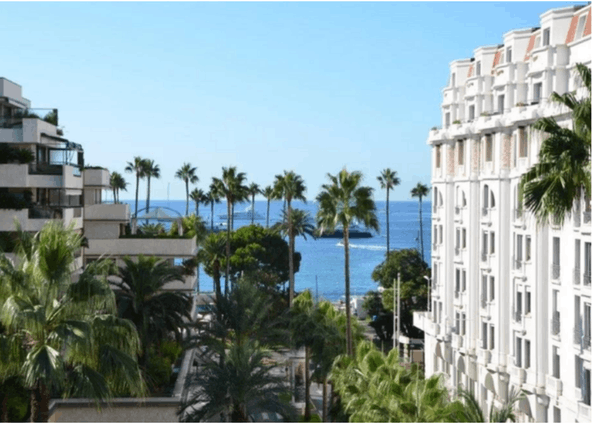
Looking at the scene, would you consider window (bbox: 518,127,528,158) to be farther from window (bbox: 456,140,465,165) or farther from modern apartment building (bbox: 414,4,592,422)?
window (bbox: 456,140,465,165)

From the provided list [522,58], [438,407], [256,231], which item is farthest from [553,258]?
[256,231]

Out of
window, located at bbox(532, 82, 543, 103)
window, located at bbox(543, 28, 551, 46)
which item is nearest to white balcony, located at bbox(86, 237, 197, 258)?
window, located at bbox(532, 82, 543, 103)

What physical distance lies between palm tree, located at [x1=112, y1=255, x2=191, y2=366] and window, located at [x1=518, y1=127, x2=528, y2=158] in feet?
52.2

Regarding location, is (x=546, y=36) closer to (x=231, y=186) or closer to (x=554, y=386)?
(x=554, y=386)

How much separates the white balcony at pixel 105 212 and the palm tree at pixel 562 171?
135 feet

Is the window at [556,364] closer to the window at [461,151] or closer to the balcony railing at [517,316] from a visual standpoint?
the balcony railing at [517,316]

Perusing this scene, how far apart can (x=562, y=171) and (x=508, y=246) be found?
26.2 meters

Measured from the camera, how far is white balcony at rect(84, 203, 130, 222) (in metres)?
57.8

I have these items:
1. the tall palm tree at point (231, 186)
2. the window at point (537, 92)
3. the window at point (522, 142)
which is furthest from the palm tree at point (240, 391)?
the tall palm tree at point (231, 186)

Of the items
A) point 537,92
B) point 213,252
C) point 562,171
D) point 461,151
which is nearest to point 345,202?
point 461,151

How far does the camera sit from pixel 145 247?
5462 cm

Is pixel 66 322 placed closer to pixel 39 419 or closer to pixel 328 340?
pixel 39 419

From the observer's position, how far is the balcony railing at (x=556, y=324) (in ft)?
123

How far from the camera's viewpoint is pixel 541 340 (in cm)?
3922
